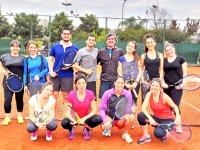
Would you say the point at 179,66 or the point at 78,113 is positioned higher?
the point at 179,66

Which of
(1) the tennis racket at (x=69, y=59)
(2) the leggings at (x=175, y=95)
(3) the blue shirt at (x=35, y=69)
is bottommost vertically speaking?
(2) the leggings at (x=175, y=95)

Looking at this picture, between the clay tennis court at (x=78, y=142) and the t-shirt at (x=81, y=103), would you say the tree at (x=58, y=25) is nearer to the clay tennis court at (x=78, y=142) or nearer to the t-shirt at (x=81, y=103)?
the clay tennis court at (x=78, y=142)

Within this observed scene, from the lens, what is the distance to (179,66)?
183 inches

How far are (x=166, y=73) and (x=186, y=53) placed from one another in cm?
1380

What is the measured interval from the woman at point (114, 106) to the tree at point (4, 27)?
857 inches

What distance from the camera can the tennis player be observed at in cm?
464

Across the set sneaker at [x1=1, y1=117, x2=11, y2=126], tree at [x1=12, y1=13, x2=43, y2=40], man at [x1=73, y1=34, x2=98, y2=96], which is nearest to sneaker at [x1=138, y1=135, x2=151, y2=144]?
man at [x1=73, y1=34, x2=98, y2=96]

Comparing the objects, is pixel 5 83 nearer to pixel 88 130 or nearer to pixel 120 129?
pixel 88 130

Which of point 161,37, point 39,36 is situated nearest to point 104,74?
point 161,37

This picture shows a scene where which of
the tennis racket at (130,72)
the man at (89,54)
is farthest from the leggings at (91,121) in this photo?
the tennis racket at (130,72)

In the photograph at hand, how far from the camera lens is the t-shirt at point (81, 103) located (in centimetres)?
449

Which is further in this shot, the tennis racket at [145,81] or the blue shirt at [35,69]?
the blue shirt at [35,69]

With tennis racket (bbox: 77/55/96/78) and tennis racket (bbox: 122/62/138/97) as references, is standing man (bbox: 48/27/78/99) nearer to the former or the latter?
tennis racket (bbox: 77/55/96/78)

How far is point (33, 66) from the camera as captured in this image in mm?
4941
